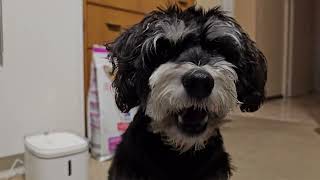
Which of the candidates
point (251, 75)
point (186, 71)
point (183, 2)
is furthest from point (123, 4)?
point (186, 71)

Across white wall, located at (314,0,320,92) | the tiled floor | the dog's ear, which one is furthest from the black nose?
white wall, located at (314,0,320,92)

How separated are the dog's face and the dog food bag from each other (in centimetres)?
94

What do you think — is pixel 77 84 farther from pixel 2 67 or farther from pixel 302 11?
pixel 302 11

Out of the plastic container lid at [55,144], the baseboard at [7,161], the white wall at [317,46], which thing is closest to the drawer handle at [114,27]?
the plastic container lid at [55,144]

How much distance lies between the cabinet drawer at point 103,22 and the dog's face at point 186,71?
3.52 ft

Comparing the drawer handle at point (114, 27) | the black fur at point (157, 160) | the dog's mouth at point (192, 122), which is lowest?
the black fur at point (157, 160)

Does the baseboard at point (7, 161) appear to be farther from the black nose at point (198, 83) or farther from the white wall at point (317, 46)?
the white wall at point (317, 46)

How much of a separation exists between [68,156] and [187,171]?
684mm

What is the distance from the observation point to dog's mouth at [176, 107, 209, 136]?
95 cm

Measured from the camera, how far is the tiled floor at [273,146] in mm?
1860

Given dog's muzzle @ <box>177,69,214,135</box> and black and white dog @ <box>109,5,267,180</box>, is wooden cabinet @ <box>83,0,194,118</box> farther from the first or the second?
dog's muzzle @ <box>177,69,214,135</box>

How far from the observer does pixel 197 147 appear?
1.02 meters

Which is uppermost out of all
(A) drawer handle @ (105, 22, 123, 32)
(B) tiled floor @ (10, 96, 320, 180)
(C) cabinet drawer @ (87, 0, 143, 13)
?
(C) cabinet drawer @ (87, 0, 143, 13)

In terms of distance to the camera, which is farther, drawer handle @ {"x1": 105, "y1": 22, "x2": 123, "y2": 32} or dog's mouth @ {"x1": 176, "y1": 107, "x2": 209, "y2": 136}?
drawer handle @ {"x1": 105, "y1": 22, "x2": 123, "y2": 32}
